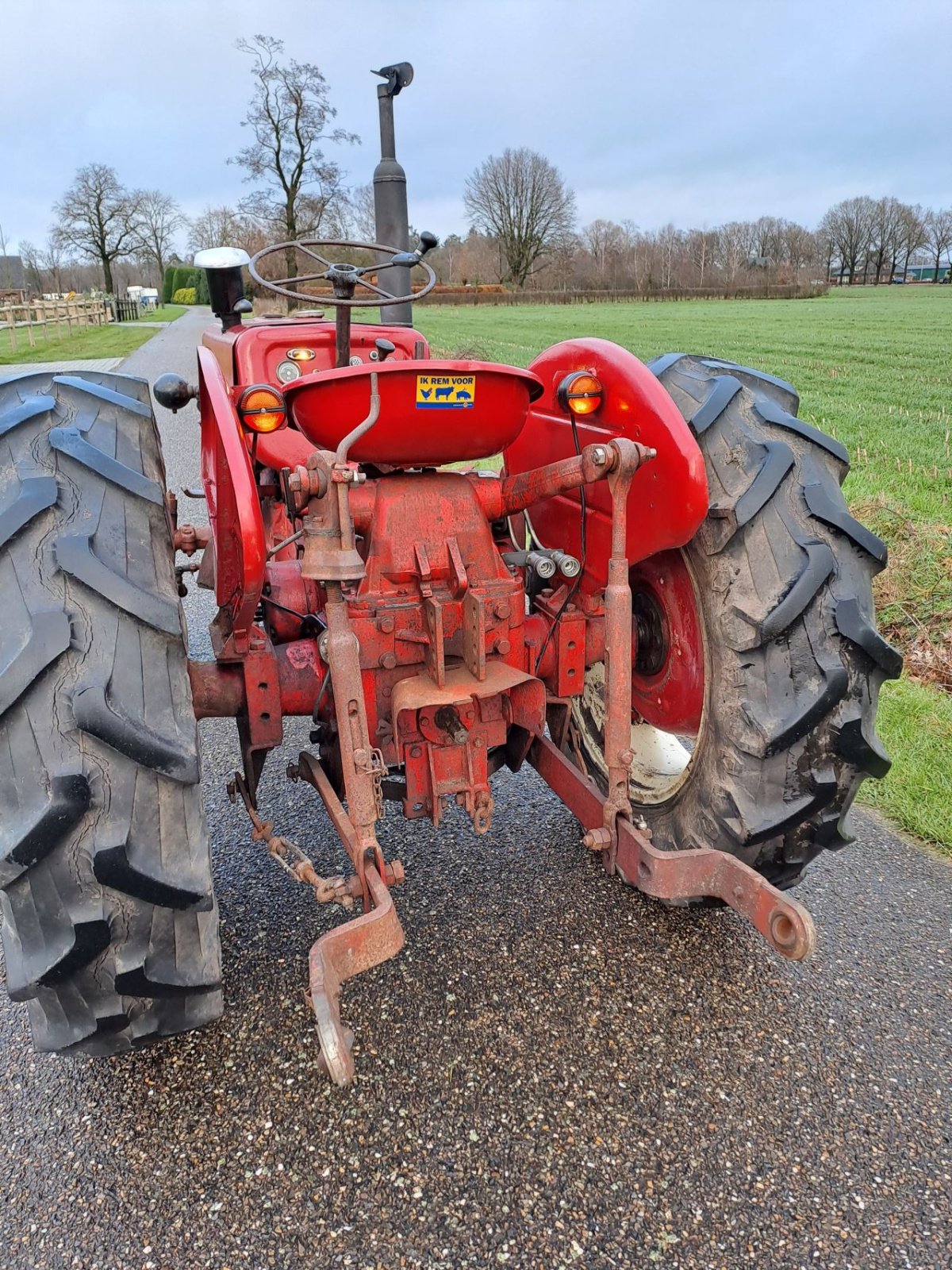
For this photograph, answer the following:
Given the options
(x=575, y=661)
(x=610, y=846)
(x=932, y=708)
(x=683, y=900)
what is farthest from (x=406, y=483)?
(x=932, y=708)

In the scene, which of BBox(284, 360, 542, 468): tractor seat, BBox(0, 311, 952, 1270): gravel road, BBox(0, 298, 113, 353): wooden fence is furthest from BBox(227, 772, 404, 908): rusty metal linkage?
BBox(0, 298, 113, 353): wooden fence

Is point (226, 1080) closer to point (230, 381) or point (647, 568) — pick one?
point (647, 568)

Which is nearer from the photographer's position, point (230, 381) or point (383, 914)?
point (383, 914)

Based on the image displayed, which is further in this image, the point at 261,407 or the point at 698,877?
the point at 261,407

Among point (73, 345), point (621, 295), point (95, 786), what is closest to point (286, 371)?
point (95, 786)

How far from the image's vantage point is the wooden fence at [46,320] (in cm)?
2364

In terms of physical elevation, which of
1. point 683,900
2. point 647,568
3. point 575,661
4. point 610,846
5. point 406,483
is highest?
point 406,483

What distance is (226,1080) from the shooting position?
78.6 inches

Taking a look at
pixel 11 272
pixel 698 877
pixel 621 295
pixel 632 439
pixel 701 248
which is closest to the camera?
pixel 698 877

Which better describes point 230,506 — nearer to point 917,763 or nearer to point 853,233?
point 917,763

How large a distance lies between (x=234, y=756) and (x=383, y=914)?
2026 millimetres

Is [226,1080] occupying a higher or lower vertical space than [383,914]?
lower

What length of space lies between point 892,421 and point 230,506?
9.88 metres

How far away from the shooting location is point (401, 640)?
7.13 feet
